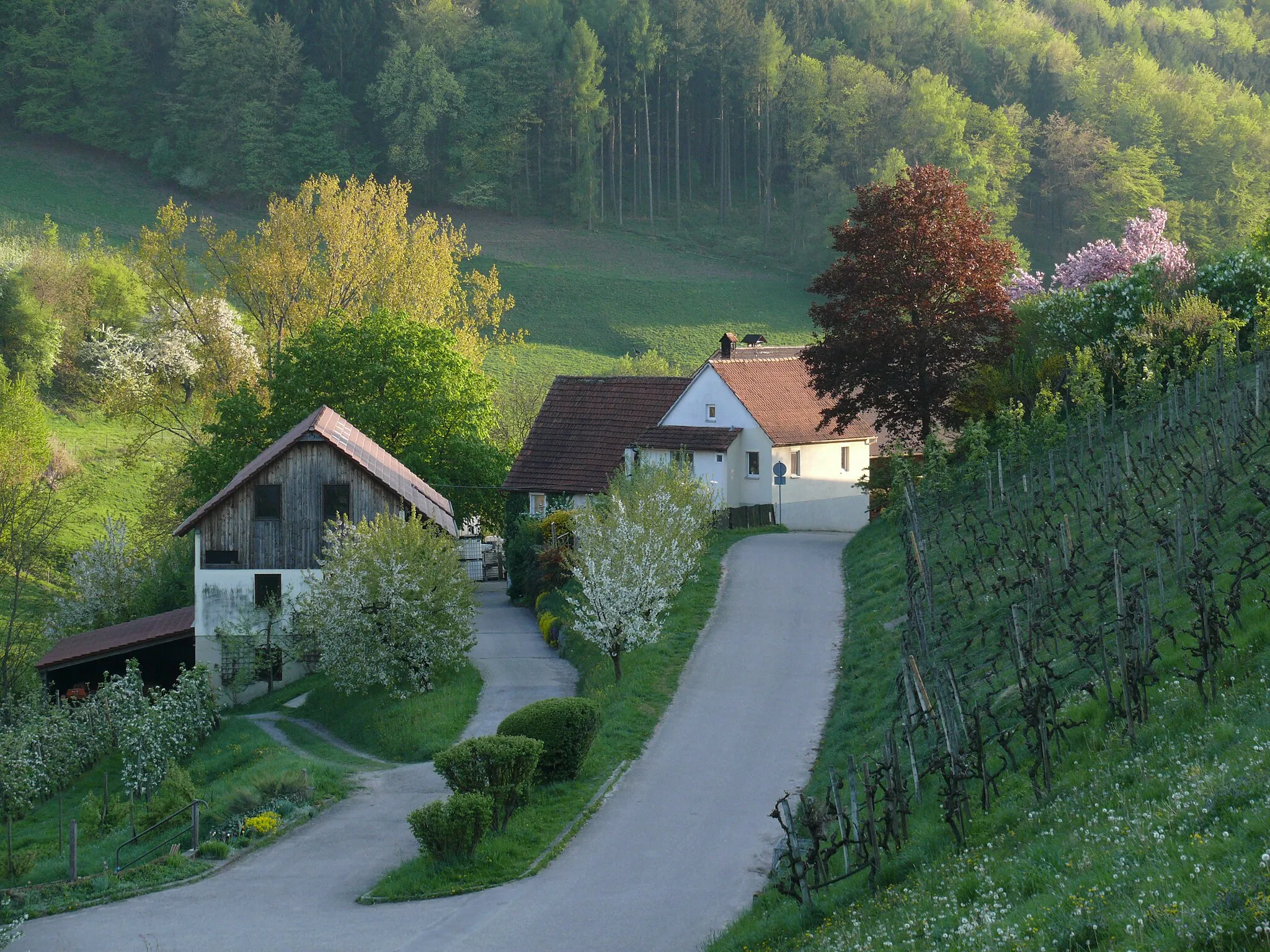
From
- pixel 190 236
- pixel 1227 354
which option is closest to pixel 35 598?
pixel 1227 354

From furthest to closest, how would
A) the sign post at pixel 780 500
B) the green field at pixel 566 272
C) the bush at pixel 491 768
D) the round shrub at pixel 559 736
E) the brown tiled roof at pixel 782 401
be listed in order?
the green field at pixel 566 272 → the brown tiled roof at pixel 782 401 → the sign post at pixel 780 500 → the round shrub at pixel 559 736 → the bush at pixel 491 768

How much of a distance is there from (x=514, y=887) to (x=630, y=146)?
96674 mm

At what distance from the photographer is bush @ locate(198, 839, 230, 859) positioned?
68.6 feet

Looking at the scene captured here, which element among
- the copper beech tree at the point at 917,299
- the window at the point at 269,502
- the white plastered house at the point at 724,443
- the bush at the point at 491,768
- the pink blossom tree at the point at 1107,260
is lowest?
the bush at the point at 491,768

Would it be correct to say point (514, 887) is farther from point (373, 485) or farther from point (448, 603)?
point (373, 485)

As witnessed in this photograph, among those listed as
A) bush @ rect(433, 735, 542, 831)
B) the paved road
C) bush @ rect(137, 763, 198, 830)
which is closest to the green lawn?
the paved road

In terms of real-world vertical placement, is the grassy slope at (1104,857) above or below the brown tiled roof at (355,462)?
below

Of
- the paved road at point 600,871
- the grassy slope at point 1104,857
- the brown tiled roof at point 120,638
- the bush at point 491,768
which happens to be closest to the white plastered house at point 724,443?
the brown tiled roof at point 120,638

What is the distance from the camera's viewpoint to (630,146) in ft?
358

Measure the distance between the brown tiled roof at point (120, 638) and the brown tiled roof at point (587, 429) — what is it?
37.8 feet

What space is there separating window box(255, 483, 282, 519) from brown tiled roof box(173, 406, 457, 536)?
0.59 metres

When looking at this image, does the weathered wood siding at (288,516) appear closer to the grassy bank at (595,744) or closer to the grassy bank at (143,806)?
the grassy bank at (143,806)

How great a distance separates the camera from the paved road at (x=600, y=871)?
51.6 ft

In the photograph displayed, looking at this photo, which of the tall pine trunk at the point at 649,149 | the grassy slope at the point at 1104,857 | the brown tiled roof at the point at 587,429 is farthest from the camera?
the tall pine trunk at the point at 649,149
